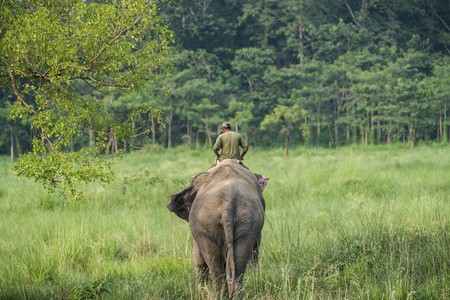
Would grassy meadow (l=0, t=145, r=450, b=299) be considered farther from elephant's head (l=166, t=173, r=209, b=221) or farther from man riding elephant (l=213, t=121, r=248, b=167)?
man riding elephant (l=213, t=121, r=248, b=167)

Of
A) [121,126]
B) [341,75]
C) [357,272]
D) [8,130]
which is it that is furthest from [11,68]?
[341,75]

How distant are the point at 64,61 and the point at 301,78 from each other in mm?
38851

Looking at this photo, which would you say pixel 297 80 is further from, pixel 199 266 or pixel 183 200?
pixel 199 266

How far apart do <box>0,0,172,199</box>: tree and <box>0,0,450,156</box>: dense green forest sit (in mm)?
22774

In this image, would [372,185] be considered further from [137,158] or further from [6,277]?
[137,158]

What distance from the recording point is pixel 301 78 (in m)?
43.0

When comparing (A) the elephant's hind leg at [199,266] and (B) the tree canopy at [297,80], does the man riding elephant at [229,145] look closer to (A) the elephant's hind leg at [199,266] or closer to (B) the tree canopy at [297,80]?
(A) the elephant's hind leg at [199,266]

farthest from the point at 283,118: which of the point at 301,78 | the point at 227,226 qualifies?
the point at 227,226

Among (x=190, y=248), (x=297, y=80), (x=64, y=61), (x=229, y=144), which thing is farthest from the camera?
(x=297, y=80)

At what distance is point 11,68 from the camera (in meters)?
5.50

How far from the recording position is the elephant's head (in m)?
5.16

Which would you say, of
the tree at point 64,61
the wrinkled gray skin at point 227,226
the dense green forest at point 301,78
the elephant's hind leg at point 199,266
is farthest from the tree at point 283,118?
the wrinkled gray skin at point 227,226

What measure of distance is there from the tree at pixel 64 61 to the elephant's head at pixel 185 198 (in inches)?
44.3

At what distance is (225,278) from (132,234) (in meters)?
4.23
